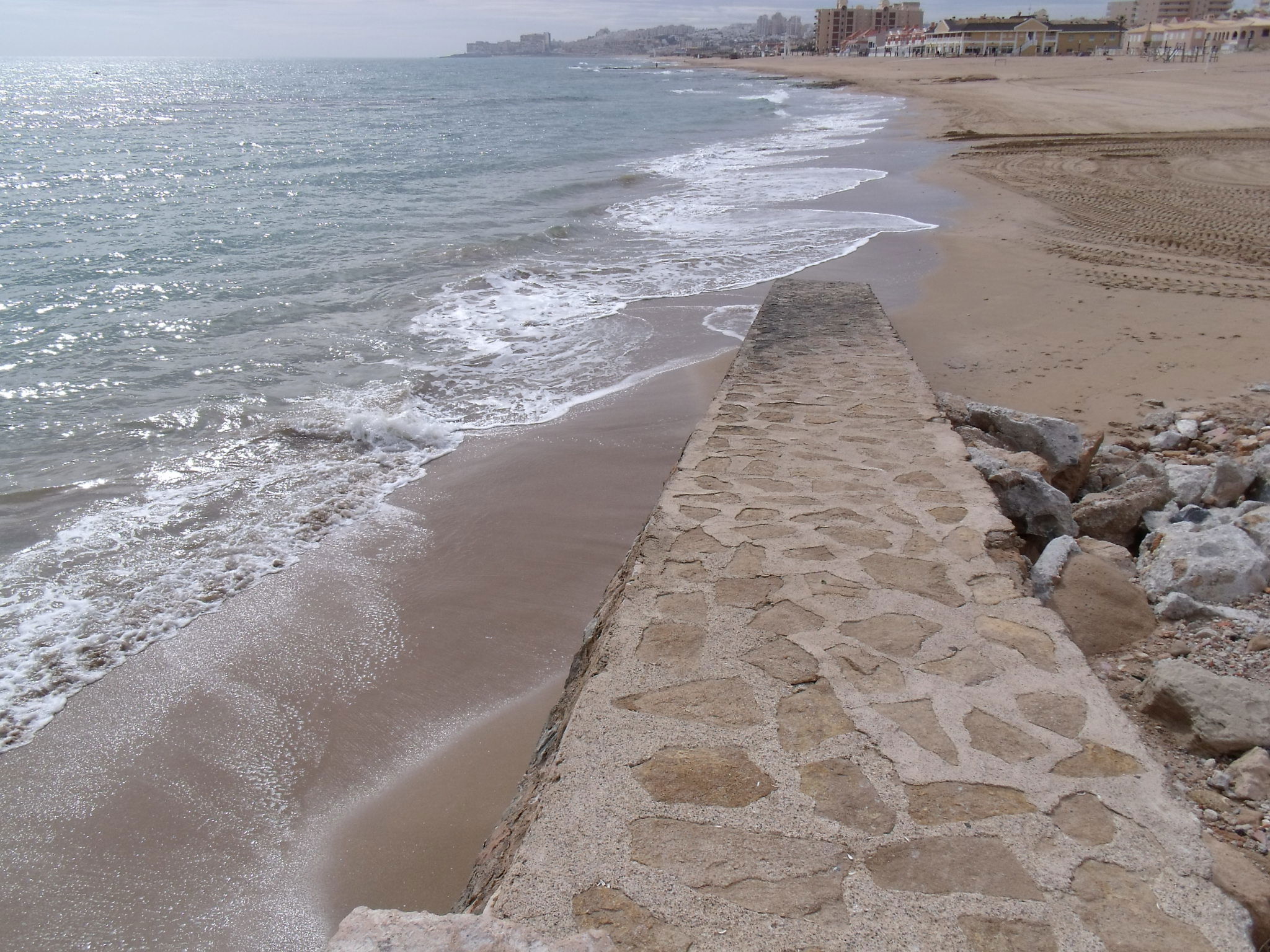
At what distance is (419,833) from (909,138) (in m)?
27.9

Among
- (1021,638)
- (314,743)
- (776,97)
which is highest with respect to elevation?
(776,97)

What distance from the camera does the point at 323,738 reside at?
11.3 feet

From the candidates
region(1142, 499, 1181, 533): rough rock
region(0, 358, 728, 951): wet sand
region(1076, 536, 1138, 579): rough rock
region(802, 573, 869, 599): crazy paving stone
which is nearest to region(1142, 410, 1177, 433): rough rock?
region(1142, 499, 1181, 533): rough rock

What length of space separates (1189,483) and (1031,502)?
3.53ft

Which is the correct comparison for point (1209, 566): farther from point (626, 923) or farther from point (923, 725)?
point (626, 923)

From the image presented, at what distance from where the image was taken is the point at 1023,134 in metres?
24.0

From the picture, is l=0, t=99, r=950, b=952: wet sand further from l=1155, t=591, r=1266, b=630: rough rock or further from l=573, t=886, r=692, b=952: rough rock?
l=1155, t=591, r=1266, b=630: rough rock

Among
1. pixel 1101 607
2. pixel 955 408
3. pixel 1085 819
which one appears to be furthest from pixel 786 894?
pixel 955 408

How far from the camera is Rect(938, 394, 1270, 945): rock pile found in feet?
8.19

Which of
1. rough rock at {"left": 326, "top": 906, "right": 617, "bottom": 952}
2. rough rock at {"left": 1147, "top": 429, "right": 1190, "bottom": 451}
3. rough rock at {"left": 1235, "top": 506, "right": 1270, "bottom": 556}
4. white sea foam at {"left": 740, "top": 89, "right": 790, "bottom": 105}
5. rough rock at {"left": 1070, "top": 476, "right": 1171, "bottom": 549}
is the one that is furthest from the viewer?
white sea foam at {"left": 740, "top": 89, "right": 790, "bottom": 105}

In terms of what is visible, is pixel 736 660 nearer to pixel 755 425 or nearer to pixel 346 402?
pixel 755 425

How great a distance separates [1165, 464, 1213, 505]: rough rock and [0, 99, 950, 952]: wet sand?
3.00m

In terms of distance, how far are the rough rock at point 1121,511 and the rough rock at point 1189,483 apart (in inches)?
1.8

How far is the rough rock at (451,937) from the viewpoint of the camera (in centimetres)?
172
